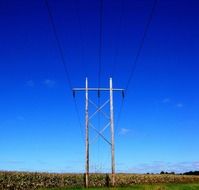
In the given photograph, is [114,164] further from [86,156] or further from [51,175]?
[51,175]

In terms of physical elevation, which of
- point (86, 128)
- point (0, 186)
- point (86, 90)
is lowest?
point (0, 186)

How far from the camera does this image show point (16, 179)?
3919cm

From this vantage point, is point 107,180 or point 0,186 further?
point 107,180

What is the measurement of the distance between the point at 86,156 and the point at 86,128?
212 cm

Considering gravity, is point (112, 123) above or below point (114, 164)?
above

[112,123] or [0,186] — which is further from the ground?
[112,123]

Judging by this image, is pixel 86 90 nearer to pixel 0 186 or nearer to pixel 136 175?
pixel 0 186

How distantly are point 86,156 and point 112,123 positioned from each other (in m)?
3.17

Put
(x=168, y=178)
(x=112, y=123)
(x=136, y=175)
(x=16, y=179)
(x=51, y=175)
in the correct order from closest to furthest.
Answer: (x=112, y=123) < (x=16, y=179) < (x=51, y=175) < (x=136, y=175) < (x=168, y=178)

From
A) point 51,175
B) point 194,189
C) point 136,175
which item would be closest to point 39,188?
point 51,175

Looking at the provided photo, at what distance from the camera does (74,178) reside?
46.2 metres

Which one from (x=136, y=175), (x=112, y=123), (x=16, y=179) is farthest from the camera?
(x=136, y=175)

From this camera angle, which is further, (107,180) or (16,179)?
(107,180)

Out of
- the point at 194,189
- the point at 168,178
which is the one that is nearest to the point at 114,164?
the point at 194,189
